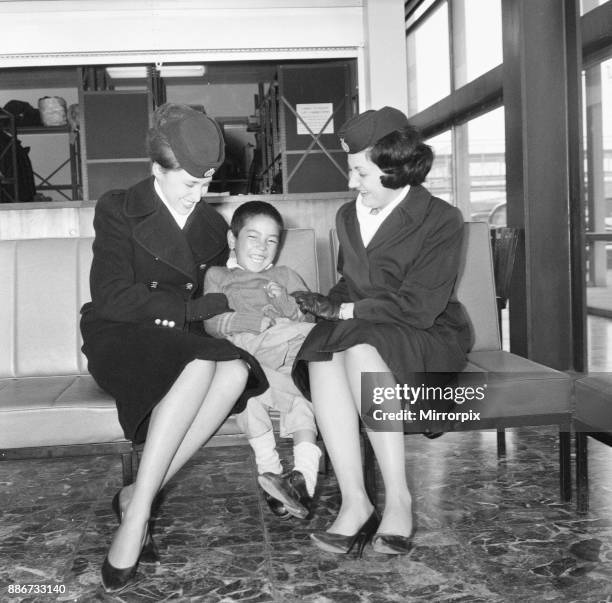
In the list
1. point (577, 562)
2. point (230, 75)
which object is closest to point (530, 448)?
point (577, 562)

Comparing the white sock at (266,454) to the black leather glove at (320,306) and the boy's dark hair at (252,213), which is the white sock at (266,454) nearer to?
the black leather glove at (320,306)

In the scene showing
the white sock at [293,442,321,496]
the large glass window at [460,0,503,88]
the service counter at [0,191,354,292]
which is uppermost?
the large glass window at [460,0,503,88]

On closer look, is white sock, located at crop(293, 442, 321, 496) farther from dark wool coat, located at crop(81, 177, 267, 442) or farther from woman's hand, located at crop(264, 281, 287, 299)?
woman's hand, located at crop(264, 281, 287, 299)

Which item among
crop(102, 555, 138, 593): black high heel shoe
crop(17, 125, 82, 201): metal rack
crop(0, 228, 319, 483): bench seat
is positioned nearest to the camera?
crop(102, 555, 138, 593): black high heel shoe

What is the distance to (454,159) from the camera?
8039mm

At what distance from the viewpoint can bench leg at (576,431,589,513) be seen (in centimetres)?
207

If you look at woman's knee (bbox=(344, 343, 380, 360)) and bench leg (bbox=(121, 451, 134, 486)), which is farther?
bench leg (bbox=(121, 451, 134, 486))

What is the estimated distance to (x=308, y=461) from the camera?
6.50ft

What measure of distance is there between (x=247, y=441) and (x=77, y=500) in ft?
2.22

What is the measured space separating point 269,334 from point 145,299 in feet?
1.14

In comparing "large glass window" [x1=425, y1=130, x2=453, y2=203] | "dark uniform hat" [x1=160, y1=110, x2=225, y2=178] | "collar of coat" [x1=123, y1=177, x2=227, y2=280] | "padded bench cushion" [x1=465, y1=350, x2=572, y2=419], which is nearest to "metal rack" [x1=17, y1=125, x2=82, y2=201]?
"large glass window" [x1=425, y1=130, x2=453, y2=203]

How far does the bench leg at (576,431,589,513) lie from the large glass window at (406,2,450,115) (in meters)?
6.48

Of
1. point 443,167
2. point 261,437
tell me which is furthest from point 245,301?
point 443,167

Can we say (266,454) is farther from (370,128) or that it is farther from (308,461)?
(370,128)
